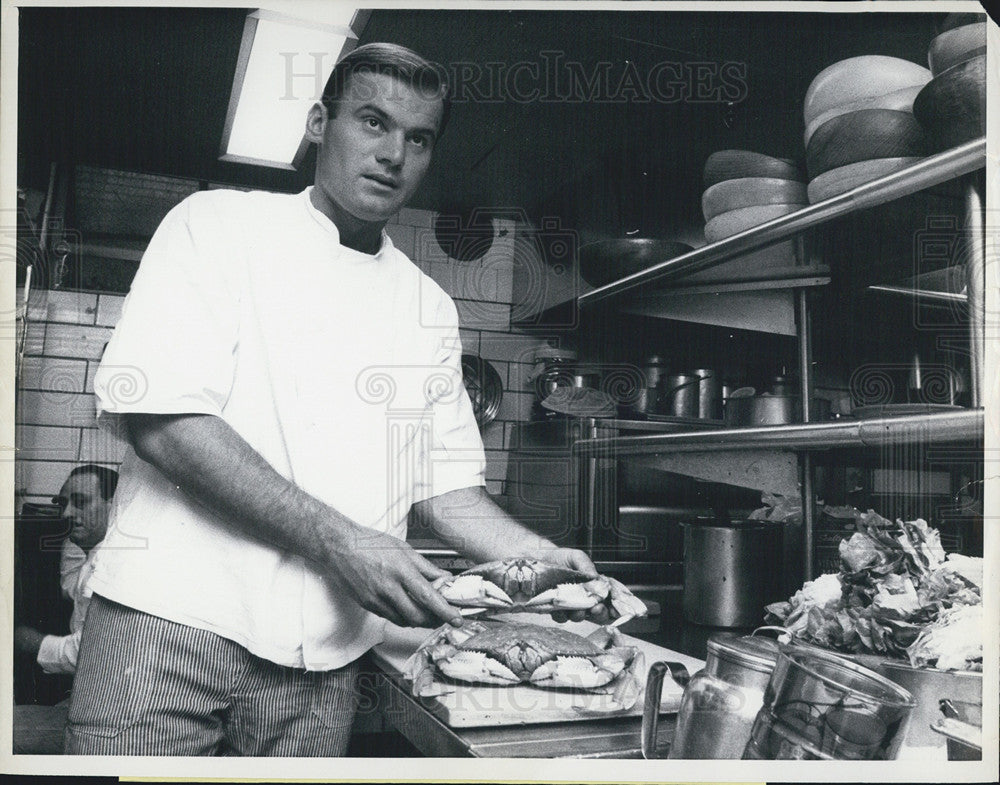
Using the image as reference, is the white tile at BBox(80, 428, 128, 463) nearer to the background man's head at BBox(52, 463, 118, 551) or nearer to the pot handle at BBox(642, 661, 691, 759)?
the background man's head at BBox(52, 463, 118, 551)

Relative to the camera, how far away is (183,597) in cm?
109

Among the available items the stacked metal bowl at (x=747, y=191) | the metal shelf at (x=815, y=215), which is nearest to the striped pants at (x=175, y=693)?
the metal shelf at (x=815, y=215)

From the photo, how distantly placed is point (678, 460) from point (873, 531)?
1.05 feet

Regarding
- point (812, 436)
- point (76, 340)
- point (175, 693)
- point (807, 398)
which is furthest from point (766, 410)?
point (76, 340)

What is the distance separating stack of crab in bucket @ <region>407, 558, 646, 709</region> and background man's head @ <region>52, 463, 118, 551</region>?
489 millimetres

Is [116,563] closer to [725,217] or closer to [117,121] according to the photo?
[117,121]

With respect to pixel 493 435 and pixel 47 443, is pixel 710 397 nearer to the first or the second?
pixel 493 435

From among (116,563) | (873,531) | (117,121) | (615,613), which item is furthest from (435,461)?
(117,121)

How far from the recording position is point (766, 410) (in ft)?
3.88

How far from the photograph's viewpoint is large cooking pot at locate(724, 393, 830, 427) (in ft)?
3.84

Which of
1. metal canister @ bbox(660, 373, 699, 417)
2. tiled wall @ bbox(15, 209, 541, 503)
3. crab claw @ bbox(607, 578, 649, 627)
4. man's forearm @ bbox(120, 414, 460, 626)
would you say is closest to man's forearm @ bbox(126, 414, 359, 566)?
man's forearm @ bbox(120, 414, 460, 626)

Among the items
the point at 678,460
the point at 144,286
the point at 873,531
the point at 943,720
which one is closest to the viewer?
the point at 943,720

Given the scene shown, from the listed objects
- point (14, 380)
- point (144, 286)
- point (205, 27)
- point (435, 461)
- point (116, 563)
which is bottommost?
point (116, 563)

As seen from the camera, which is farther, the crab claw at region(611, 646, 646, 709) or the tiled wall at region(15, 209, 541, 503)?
the tiled wall at region(15, 209, 541, 503)
